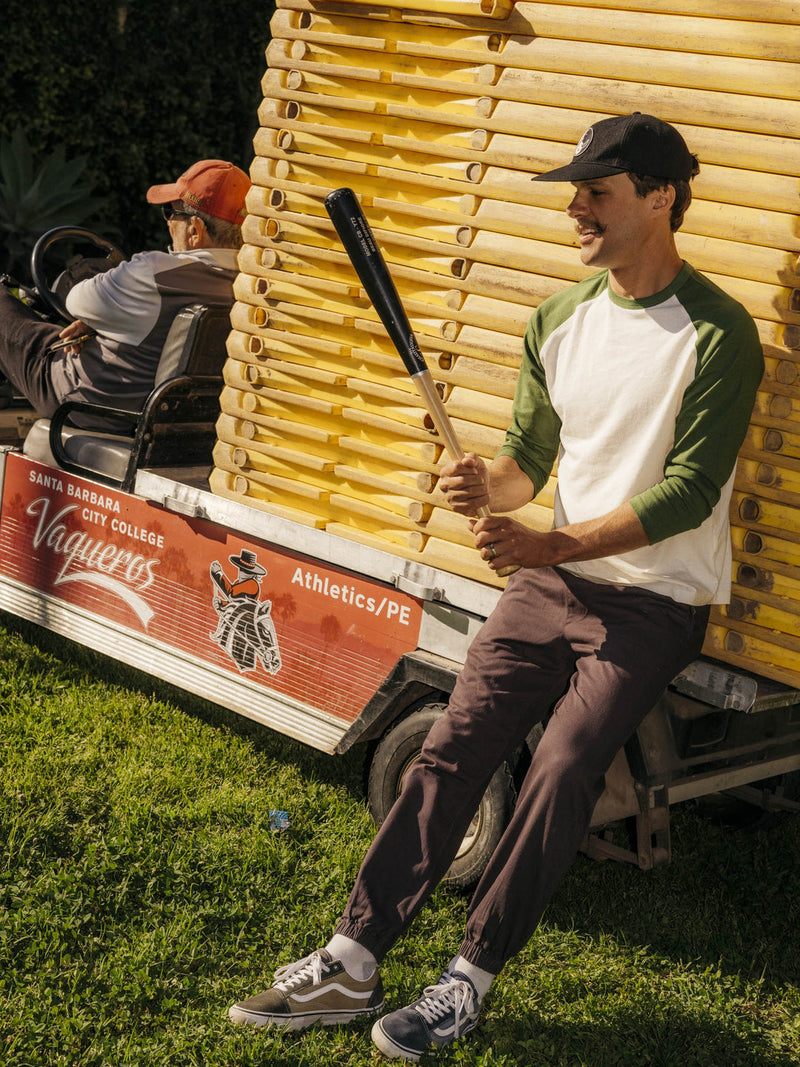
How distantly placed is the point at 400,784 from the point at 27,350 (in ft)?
9.10

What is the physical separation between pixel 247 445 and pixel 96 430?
3.97ft

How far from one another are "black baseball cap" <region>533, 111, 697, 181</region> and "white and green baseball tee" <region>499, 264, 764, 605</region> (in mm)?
267

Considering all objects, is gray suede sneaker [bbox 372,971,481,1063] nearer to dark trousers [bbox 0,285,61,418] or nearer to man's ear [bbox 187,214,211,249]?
dark trousers [bbox 0,285,61,418]

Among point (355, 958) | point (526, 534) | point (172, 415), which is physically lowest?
point (355, 958)

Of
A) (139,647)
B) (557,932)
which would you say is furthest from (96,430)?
(557,932)

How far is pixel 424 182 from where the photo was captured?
4.01m

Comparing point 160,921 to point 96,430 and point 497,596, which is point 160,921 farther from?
point 96,430

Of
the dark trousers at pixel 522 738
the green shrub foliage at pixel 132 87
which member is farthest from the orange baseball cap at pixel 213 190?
the green shrub foliage at pixel 132 87

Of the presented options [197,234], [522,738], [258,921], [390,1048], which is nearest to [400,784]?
[258,921]

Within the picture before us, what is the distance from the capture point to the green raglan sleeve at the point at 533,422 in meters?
3.56

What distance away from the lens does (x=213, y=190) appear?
5.36m

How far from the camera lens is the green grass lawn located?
3.26 meters

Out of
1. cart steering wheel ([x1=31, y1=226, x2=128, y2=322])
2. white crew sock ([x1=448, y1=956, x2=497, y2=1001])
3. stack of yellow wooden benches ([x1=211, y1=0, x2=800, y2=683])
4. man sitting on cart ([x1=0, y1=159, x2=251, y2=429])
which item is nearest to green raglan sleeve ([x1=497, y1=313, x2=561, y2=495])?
stack of yellow wooden benches ([x1=211, y1=0, x2=800, y2=683])

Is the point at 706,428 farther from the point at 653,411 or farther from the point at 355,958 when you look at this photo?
the point at 355,958
